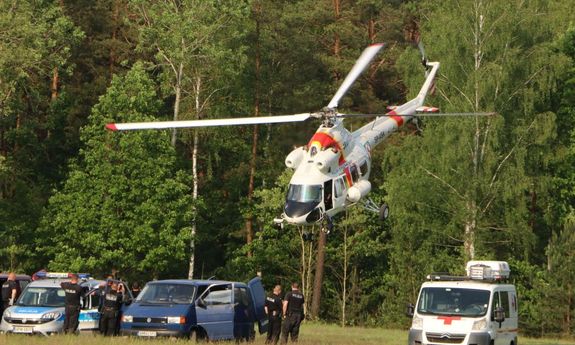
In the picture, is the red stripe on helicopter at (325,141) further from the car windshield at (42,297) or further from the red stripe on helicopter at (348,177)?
the car windshield at (42,297)

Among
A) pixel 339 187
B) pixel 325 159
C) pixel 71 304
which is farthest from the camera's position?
pixel 339 187

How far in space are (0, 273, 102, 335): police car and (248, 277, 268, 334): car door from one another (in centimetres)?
366

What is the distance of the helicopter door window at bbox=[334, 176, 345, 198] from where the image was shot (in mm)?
29578

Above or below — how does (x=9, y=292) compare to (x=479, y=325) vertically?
above

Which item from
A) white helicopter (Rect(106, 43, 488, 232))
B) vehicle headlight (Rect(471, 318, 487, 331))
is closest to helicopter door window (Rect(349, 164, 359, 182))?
white helicopter (Rect(106, 43, 488, 232))

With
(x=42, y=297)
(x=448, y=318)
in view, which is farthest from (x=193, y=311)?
(x=448, y=318)

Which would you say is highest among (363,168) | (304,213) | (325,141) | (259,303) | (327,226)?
(325,141)

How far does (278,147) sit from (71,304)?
2248 centimetres

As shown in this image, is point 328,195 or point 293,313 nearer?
point 293,313

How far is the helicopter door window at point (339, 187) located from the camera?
97.0 ft

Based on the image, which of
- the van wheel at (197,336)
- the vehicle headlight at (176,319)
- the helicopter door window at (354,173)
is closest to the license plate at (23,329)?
the vehicle headlight at (176,319)

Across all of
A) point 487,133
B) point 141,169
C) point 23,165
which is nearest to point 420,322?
point 487,133

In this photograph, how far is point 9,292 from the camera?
93.6 ft

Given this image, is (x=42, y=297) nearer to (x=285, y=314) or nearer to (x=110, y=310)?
(x=110, y=310)
